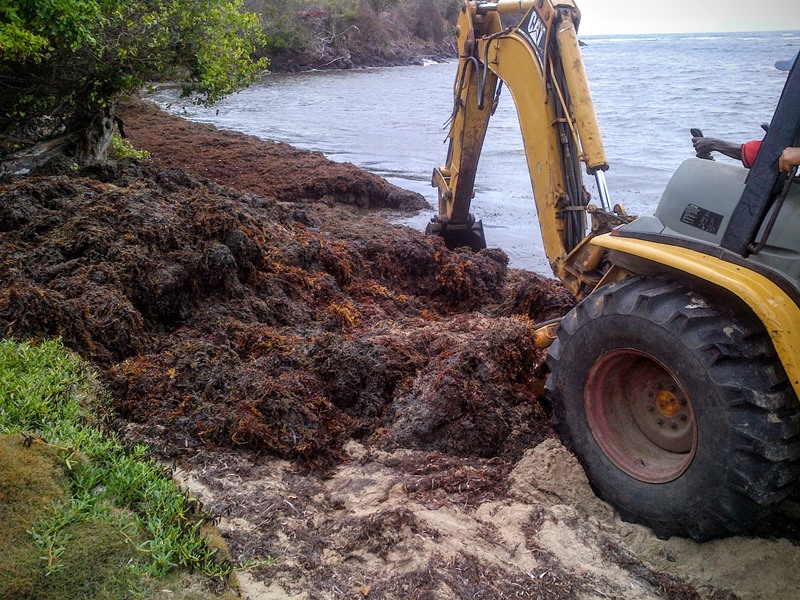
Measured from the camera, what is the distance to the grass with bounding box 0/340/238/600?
2547 millimetres

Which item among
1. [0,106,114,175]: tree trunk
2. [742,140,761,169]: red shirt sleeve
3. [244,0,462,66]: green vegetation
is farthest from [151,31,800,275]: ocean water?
[244,0,462,66]: green vegetation

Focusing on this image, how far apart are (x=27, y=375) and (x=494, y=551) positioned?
2.67m

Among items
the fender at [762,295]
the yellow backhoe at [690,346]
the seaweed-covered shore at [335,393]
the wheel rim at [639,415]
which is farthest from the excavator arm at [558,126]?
the fender at [762,295]

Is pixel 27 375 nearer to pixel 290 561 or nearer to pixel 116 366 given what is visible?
pixel 116 366

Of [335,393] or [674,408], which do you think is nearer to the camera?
[674,408]

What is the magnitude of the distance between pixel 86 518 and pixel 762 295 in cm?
291

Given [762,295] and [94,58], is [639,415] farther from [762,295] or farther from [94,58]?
[94,58]

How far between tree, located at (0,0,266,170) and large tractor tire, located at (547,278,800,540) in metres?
5.36

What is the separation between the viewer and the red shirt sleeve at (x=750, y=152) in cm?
327

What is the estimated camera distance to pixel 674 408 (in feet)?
11.6

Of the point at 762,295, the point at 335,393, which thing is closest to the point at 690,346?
the point at 762,295

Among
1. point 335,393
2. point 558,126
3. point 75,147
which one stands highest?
point 558,126

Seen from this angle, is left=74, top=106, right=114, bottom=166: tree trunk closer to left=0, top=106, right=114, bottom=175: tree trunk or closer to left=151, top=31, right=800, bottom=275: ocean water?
left=0, top=106, right=114, bottom=175: tree trunk

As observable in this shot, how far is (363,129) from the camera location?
20.4m
